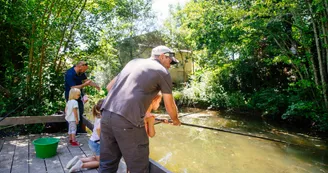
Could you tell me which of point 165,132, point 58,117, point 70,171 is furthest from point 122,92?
point 165,132

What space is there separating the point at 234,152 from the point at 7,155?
15.6ft

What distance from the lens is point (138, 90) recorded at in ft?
6.22

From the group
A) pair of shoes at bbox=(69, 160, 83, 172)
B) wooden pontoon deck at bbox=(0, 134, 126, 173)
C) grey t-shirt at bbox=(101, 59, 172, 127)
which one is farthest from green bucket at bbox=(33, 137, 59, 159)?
grey t-shirt at bbox=(101, 59, 172, 127)

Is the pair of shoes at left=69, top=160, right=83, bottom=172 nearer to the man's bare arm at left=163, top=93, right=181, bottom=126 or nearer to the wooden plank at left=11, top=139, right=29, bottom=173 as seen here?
the wooden plank at left=11, top=139, right=29, bottom=173

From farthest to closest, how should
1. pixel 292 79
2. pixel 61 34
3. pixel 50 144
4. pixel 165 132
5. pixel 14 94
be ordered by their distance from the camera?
1. pixel 292 79
2. pixel 165 132
3. pixel 61 34
4. pixel 14 94
5. pixel 50 144

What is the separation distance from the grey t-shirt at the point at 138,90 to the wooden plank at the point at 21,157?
1.99 m

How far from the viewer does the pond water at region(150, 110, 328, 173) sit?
16.4 ft

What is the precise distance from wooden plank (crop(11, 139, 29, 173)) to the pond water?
2600 mm

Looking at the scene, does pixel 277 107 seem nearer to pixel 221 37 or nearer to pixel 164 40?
pixel 221 37

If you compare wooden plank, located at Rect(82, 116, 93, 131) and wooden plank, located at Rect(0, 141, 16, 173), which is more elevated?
wooden plank, located at Rect(82, 116, 93, 131)

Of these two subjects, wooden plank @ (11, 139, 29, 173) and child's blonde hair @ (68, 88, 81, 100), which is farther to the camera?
child's blonde hair @ (68, 88, 81, 100)

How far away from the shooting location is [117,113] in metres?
1.90

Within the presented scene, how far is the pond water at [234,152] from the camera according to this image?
4992 millimetres

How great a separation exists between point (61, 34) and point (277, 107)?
309 inches
